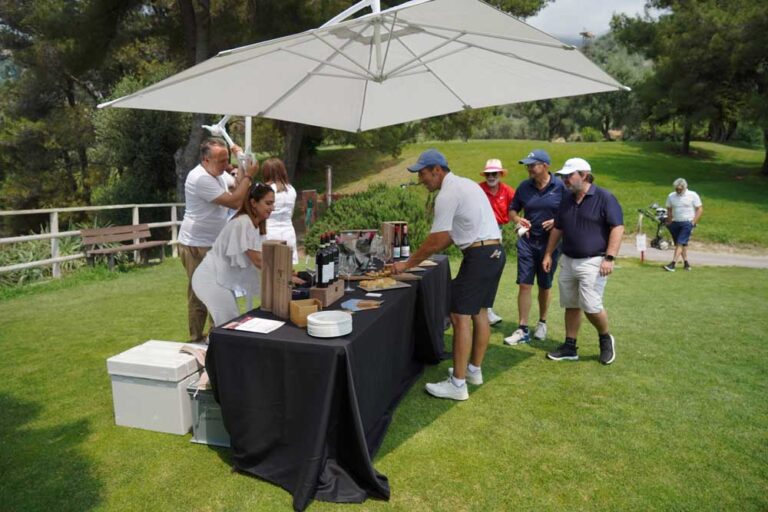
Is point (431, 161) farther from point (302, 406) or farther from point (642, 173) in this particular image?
point (642, 173)

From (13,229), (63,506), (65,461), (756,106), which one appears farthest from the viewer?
(13,229)

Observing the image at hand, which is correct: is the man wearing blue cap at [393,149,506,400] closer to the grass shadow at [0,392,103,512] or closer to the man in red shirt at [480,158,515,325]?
the man in red shirt at [480,158,515,325]

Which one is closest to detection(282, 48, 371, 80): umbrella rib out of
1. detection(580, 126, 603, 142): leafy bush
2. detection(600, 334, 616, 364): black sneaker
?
detection(600, 334, 616, 364): black sneaker

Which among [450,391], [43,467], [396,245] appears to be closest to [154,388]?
[43,467]

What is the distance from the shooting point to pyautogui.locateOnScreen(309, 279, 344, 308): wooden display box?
3184mm

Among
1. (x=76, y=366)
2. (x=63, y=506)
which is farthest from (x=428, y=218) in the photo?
(x=63, y=506)

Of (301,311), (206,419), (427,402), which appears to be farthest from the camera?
(427,402)

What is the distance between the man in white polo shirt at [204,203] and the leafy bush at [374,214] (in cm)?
526

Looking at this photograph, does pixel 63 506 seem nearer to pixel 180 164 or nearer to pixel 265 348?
pixel 265 348

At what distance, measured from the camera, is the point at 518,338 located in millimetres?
5242

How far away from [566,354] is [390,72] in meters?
3.06

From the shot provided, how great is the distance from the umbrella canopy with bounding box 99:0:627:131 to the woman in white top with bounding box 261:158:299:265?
58cm

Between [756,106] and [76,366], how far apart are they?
846 inches

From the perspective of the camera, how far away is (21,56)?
18.7 meters
